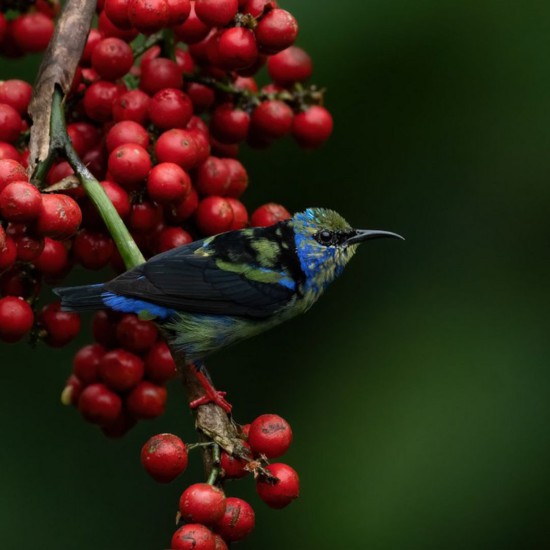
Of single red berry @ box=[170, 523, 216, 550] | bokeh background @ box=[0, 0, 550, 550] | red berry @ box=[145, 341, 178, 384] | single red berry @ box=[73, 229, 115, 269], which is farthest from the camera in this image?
bokeh background @ box=[0, 0, 550, 550]

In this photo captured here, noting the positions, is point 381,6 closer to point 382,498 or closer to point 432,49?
point 432,49

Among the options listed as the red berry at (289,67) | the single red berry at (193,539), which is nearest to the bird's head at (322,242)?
the red berry at (289,67)

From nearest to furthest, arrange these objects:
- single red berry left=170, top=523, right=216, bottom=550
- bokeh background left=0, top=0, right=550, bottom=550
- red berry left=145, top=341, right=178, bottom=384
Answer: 1. single red berry left=170, top=523, right=216, bottom=550
2. red berry left=145, top=341, right=178, bottom=384
3. bokeh background left=0, top=0, right=550, bottom=550

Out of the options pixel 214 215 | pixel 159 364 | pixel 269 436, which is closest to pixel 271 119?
pixel 214 215

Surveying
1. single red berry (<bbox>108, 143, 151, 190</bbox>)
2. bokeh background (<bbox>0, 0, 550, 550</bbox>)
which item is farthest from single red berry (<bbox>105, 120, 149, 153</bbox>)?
bokeh background (<bbox>0, 0, 550, 550</bbox>)

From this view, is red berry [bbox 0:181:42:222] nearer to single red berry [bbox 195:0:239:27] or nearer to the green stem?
the green stem

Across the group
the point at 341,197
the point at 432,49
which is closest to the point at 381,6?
the point at 432,49

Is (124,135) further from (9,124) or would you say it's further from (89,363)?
(89,363)
